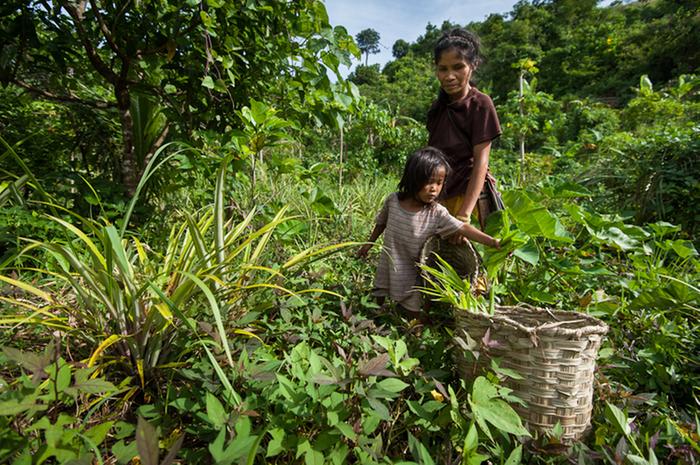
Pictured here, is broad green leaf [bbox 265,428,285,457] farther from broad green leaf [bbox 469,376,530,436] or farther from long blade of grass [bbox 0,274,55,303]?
long blade of grass [bbox 0,274,55,303]

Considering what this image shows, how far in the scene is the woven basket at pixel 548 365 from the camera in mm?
950

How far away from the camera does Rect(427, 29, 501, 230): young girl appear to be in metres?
1.55

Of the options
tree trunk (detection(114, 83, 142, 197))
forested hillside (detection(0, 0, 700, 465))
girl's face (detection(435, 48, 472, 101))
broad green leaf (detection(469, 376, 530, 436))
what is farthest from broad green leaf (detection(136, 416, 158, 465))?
tree trunk (detection(114, 83, 142, 197))

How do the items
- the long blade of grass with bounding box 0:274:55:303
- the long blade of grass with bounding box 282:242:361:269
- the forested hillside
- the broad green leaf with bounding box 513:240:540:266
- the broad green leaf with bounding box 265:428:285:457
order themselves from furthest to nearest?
the broad green leaf with bounding box 513:240:540:266
the long blade of grass with bounding box 282:242:361:269
the long blade of grass with bounding box 0:274:55:303
the forested hillside
the broad green leaf with bounding box 265:428:285:457

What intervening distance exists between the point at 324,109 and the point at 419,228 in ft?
2.52

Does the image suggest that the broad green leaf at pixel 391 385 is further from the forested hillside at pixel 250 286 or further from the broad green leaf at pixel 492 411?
the broad green leaf at pixel 492 411

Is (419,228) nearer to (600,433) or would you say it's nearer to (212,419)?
(600,433)

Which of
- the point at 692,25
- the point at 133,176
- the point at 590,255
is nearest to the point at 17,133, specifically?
the point at 133,176

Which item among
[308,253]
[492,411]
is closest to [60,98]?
[308,253]

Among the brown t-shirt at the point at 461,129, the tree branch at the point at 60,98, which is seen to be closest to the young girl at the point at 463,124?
the brown t-shirt at the point at 461,129

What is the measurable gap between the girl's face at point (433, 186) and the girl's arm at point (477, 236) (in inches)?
7.5

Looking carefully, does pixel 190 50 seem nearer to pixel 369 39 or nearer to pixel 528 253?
pixel 528 253

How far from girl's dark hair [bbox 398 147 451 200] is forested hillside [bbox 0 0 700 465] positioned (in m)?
0.35

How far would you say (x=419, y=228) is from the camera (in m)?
1.58
